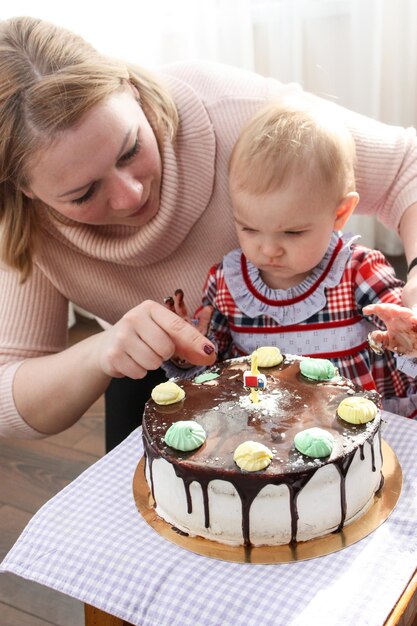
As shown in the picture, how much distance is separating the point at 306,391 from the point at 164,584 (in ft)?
1.17

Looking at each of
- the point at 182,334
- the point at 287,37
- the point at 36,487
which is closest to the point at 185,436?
the point at 182,334

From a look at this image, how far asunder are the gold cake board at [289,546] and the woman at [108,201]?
269 mm

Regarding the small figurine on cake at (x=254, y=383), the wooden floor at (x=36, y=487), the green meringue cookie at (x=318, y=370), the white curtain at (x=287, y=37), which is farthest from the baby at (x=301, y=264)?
the white curtain at (x=287, y=37)

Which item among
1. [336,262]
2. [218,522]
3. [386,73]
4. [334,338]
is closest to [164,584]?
[218,522]

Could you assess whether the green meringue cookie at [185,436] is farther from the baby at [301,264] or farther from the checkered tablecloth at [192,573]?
the baby at [301,264]

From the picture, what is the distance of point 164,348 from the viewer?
1178 millimetres

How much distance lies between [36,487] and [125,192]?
117cm

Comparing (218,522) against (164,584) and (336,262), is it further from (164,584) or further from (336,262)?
(336,262)

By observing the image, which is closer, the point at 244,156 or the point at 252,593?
the point at 252,593

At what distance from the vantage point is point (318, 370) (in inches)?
45.0

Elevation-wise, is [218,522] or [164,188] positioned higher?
[164,188]

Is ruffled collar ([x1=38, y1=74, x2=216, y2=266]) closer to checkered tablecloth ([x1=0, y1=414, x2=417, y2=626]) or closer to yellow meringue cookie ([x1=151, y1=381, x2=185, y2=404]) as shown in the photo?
yellow meringue cookie ([x1=151, y1=381, x2=185, y2=404])

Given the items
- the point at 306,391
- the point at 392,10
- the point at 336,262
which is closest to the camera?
the point at 306,391

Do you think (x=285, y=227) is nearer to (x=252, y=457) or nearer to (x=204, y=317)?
(x=204, y=317)
